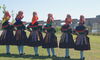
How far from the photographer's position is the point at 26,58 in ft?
53.5

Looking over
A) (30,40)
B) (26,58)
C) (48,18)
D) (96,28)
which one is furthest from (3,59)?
(96,28)

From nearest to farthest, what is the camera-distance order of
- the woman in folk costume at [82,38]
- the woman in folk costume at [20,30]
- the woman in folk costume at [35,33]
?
A: the woman in folk costume at [82,38] → the woman in folk costume at [35,33] → the woman in folk costume at [20,30]

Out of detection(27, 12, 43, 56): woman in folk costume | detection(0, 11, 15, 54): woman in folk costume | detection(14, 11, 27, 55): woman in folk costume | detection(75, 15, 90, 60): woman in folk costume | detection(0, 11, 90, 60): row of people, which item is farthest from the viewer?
detection(0, 11, 15, 54): woman in folk costume

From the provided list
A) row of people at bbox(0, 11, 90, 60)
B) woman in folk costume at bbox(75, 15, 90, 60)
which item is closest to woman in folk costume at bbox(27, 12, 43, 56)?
row of people at bbox(0, 11, 90, 60)

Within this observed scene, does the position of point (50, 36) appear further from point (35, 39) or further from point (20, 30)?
point (20, 30)

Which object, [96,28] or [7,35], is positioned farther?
[96,28]

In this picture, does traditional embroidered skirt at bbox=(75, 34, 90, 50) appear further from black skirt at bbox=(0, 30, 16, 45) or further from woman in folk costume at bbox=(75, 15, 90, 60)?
black skirt at bbox=(0, 30, 16, 45)

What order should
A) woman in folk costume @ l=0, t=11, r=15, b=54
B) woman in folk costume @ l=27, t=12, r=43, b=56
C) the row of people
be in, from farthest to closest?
woman in folk costume @ l=0, t=11, r=15, b=54 → woman in folk costume @ l=27, t=12, r=43, b=56 → the row of people

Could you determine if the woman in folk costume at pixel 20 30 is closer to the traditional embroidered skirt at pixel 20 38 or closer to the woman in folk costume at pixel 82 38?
the traditional embroidered skirt at pixel 20 38

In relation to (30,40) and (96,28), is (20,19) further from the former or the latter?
(96,28)

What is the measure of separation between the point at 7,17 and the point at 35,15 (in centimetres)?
173

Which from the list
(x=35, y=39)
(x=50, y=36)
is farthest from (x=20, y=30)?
(x=50, y=36)

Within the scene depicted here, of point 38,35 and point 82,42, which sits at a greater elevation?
point 38,35

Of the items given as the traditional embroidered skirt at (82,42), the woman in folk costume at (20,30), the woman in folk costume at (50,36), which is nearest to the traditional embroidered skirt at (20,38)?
the woman in folk costume at (20,30)
